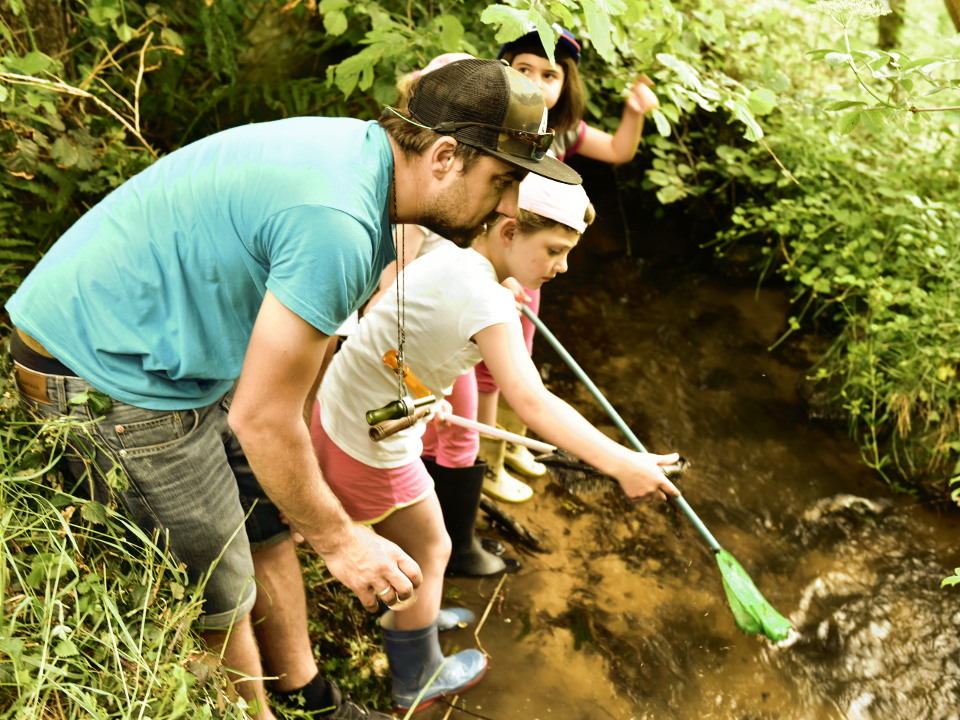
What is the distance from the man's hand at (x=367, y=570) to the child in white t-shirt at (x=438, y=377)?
0.56m

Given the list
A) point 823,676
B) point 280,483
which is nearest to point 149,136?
point 280,483

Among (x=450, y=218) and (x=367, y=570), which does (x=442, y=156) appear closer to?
(x=450, y=218)

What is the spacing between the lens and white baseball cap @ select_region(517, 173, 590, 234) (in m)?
2.30

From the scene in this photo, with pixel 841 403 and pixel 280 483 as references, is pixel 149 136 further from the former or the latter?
pixel 841 403

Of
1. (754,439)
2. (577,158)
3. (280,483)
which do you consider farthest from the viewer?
(577,158)

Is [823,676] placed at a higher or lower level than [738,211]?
lower

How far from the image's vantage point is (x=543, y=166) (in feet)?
5.80

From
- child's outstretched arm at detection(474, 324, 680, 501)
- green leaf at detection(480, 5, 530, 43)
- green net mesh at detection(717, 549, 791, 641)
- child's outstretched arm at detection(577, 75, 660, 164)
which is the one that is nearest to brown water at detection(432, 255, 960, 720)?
green net mesh at detection(717, 549, 791, 641)

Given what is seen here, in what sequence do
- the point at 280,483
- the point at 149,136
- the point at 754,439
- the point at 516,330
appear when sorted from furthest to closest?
1. the point at 754,439
2. the point at 149,136
3. the point at 516,330
4. the point at 280,483

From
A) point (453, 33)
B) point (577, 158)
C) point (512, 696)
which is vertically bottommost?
point (512, 696)

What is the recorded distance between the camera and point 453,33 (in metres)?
2.78

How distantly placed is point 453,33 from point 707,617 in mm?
2578

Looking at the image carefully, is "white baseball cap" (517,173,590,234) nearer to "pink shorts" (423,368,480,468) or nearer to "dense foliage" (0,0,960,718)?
"dense foliage" (0,0,960,718)

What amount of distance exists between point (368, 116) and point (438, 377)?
2061mm
